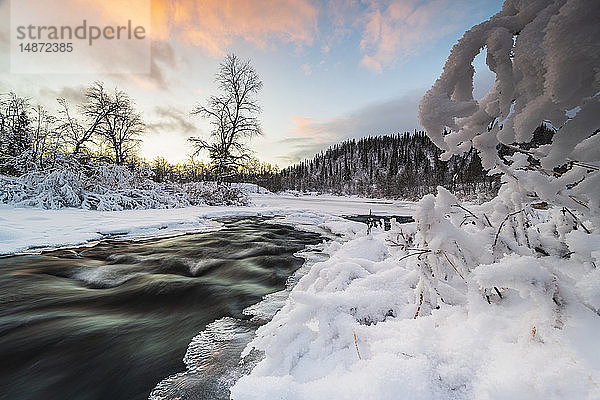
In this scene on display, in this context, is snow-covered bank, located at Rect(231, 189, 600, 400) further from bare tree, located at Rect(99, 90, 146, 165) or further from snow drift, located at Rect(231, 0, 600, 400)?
bare tree, located at Rect(99, 90, 146, 165)

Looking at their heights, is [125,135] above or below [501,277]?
above

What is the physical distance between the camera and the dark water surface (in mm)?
2127

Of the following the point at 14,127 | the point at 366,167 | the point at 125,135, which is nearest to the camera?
the point at 14,127

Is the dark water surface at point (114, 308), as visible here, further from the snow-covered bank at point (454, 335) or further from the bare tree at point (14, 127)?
the bare tree at point (14, 127)

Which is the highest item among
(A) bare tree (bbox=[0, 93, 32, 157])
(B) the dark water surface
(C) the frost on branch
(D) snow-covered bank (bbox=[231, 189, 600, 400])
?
(A) bare tree (bbox=[0, 93, 32, 157])

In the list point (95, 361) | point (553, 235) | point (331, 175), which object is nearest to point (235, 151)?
point (95, 361)

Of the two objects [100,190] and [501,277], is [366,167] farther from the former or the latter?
[501,277]

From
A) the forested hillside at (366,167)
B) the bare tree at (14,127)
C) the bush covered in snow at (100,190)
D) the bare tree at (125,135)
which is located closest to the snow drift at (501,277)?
the bush covered in snow at (100,190)

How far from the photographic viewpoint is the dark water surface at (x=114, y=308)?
83.7 inches

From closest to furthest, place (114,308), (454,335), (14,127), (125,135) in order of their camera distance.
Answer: (454,335), (114,308), (14,127), (125,135)

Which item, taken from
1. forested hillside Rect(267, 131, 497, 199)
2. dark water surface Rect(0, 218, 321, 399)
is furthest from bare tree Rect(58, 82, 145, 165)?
forested hillside Rect(267, 131, 497, 199)

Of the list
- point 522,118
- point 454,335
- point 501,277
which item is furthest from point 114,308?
point 522,118

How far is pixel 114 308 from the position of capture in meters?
3.33

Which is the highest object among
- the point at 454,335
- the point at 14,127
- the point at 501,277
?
the point at 14,127
